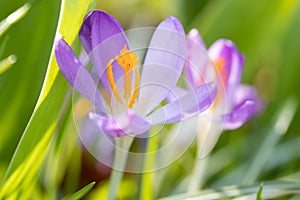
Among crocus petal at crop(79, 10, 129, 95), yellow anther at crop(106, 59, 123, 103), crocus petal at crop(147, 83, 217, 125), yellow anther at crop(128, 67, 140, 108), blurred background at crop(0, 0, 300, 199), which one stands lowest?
blurred background at crop(0, 0, 300, 199)

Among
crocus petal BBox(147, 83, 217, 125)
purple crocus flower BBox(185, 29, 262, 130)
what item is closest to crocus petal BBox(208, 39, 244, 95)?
purple crocus flower BBox(185, 29, 262, 130)

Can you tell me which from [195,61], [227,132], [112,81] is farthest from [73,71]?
[227,132]

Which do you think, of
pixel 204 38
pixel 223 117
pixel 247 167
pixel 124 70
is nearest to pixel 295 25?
pixel 204 38

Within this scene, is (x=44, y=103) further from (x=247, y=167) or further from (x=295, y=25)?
(x=295, y=25)

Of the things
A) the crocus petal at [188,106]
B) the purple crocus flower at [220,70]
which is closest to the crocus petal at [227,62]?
the purple crocus flower at [220,70]

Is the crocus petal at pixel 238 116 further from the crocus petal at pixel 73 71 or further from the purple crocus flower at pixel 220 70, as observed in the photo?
the crocus petal at pixel 73 71

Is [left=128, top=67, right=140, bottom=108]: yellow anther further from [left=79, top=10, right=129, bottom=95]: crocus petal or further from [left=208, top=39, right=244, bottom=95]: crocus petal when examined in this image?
[left=208, top=39, right=244, bottom=95]: crocus petal
